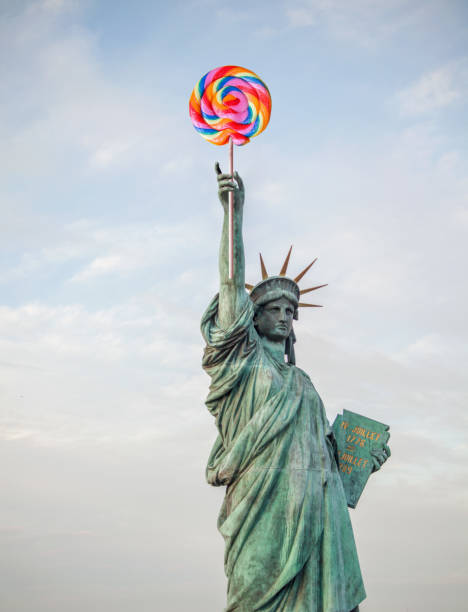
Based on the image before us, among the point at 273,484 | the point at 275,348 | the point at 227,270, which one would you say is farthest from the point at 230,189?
the point at 273,484

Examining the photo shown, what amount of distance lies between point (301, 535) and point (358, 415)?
271cm

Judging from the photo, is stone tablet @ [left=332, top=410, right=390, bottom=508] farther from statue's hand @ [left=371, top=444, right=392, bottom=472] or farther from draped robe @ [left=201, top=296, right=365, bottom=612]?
draped robe @ [left=201, top=296, right=365, bottom=612]

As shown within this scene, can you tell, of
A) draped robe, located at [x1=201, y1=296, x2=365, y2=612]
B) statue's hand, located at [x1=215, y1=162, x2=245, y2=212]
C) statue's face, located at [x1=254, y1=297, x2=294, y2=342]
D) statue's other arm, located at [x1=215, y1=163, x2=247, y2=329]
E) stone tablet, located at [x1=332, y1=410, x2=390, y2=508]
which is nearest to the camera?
draped robe, located at [x1=201, y1=296, x2=365, y2=612]

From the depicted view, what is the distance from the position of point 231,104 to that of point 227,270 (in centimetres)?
269

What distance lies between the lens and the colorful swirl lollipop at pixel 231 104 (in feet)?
43.0

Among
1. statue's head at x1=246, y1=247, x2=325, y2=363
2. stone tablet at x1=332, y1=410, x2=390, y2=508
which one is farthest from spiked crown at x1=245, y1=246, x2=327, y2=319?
stone tablet at x1=332, y1=410, x2=390, y2=508

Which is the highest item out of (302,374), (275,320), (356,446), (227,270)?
(227,270)

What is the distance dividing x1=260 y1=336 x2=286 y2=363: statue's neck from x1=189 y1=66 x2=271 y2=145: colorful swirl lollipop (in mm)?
3043

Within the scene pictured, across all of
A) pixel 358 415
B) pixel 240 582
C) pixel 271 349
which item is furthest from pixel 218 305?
pixel 240 582

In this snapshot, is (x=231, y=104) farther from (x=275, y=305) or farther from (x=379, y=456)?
(x=379, y=456)

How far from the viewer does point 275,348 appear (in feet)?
42.3

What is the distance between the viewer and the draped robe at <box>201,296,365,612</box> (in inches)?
434

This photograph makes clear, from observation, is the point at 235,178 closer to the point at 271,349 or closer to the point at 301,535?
the point at 271,349

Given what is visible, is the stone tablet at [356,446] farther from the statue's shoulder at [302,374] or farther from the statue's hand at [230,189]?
the statue's hand at [230,189]
